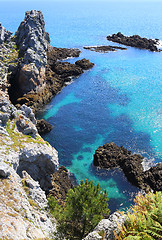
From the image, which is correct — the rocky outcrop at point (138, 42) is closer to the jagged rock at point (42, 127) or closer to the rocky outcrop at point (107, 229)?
the jagged rock at point (42, 127)

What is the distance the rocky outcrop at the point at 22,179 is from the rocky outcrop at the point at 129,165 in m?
15.8

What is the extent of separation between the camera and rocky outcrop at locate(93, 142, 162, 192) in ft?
141

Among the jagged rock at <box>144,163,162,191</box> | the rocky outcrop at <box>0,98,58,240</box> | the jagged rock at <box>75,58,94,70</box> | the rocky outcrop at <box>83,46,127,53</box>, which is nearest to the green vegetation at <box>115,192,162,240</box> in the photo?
the rocky outcrop at <box>0,98,58,240</box>

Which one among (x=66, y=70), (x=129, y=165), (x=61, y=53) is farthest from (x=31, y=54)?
(x=129, y=165)

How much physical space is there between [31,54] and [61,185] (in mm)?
54026

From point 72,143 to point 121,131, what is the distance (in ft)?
49.3

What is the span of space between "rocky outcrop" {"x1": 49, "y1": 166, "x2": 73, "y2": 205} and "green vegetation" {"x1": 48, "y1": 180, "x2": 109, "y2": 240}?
11.5m

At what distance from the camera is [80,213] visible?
24.7 m

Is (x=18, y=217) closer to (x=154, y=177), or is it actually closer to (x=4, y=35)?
(x=154, y=177)

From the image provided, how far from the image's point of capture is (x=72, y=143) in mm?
55969

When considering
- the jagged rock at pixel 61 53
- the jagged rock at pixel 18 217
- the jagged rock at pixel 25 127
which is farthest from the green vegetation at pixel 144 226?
the jagged rock at pixel 61 53

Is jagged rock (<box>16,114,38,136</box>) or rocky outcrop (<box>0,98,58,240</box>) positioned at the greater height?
jagged rock (<box>16,114,38,136</box>)

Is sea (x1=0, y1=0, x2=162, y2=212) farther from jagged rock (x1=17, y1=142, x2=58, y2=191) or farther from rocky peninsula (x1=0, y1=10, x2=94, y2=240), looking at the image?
jagged rock (x1=17, y1=142, x2=58, y2=191)

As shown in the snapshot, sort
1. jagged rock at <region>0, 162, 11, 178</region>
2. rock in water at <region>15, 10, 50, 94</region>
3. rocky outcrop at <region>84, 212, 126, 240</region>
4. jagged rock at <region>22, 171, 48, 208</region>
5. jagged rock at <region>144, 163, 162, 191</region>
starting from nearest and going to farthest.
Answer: rocky outcrop at <region>84, 212, 126, 240</region> < jagged rock at <region>0, 162, 11, 178</region> < jagged rock at <region>22, 171, 48, 208</region> < jagged rock at <region>144, 163, 162, 191</region> < rock in water at <region>15, 10, 50, 94</region>
